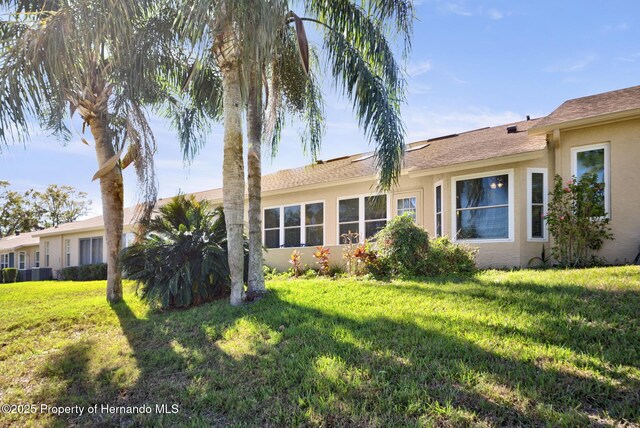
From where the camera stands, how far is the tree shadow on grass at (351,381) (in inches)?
139

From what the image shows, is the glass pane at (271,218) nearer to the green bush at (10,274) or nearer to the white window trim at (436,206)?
the white window trim at (436,206)

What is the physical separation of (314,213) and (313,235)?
811mm

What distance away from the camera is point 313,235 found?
15.8 metres

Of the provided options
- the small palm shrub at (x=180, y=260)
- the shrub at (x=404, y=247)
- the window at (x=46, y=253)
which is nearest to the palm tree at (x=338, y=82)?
the small palm shrub at (x=180, y=260)

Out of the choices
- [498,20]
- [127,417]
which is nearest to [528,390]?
[127,417]

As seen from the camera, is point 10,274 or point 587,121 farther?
point 10,274

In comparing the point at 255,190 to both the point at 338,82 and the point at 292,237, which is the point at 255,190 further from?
the point at 292,237

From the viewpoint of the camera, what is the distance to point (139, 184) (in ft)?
29.9

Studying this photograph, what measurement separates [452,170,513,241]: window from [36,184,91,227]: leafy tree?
49464 mm

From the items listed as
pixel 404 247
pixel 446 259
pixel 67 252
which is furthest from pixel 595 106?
pixel 67 252

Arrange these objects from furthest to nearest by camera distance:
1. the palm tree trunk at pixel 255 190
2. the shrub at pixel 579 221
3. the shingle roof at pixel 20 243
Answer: the shingle roof at pixel 20 243, the shrub at pixel 579 221, the palm tree trunk at pixel 255 190

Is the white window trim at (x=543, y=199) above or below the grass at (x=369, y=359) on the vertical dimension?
above

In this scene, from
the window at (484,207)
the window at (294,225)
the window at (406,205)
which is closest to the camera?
the window at (484,207)

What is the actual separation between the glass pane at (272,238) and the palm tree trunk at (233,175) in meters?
8.33
